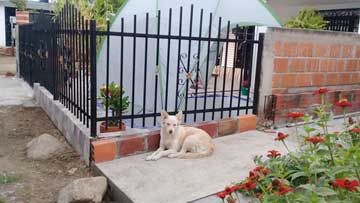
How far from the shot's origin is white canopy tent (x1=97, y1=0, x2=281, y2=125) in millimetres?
4496

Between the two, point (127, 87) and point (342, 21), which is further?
point (342, 21)

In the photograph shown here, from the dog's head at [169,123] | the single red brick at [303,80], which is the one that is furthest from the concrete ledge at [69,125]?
the single red brick at [303,80]

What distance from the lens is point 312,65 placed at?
16.5 feet

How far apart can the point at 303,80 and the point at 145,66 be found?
8.37 ft

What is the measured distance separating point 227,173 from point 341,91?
129 inches

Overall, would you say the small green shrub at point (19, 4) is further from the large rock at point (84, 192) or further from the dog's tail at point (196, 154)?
the large rock at point (84, 192)

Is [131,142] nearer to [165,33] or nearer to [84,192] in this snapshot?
[84,192]

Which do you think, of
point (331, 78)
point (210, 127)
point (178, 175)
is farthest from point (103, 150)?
point (331, 78)

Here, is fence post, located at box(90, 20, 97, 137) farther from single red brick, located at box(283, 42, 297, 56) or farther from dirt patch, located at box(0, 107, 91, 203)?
single red brick, located at box(283, 42, 297, 56)

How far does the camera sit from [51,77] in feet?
17.5

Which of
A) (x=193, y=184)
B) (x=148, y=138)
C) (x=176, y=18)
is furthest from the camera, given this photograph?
(x=176, y=18)

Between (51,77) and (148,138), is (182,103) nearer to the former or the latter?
(148,138)

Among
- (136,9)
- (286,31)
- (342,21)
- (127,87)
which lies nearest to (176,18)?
(136,9)

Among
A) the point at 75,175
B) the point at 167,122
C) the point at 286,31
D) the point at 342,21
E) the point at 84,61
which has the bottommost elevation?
the point at 75,175
